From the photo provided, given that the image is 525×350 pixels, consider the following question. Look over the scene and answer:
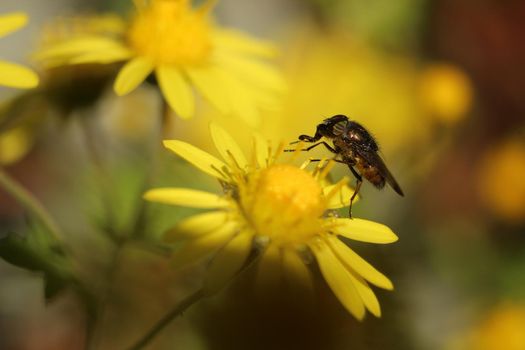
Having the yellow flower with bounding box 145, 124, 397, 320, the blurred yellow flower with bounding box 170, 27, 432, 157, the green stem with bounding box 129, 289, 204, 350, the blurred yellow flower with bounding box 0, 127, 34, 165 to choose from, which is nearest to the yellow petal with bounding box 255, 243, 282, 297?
the yellow flower with bounding box 145, 124, 397, 320

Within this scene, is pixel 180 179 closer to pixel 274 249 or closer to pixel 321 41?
pixel 274 249

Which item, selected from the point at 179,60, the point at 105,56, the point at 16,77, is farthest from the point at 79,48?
the point at 16,77

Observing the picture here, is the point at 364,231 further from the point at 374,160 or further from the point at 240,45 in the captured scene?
the point at 240,45

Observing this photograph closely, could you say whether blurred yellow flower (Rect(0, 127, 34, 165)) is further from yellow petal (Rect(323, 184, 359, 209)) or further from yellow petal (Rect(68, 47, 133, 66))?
yellow petal (Rect(323, 184, 359, 209))

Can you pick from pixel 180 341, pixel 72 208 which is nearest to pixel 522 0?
pixel 72 208

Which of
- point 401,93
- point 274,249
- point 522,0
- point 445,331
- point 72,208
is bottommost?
point 72,208

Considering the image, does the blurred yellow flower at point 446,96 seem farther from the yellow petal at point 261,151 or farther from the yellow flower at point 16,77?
the yellow flower at point 16,77

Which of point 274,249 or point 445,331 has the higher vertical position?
point 274,249
